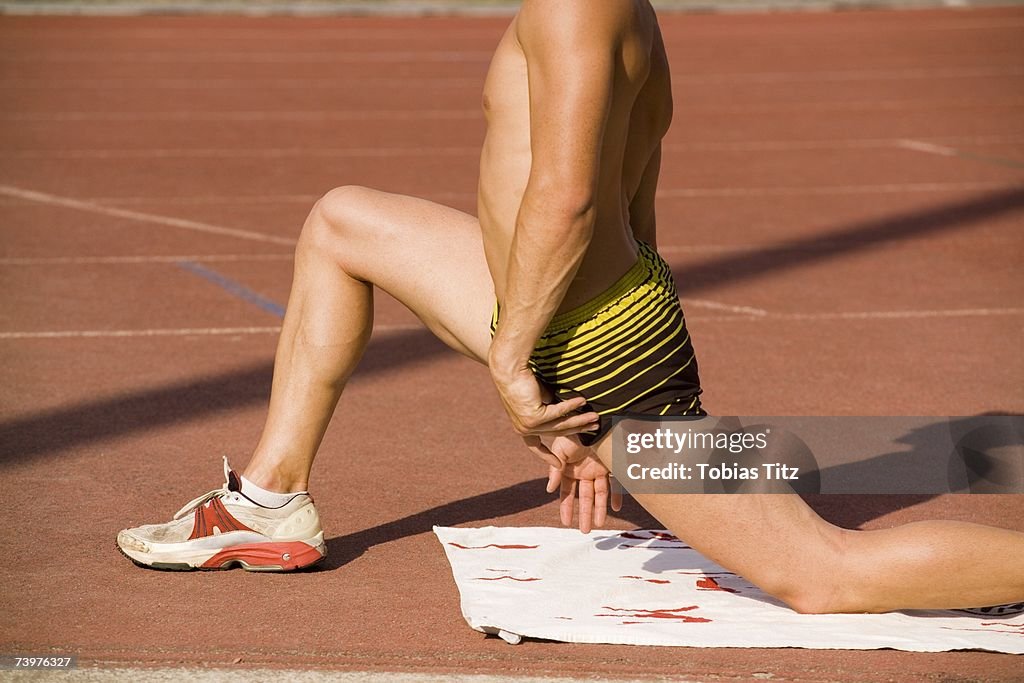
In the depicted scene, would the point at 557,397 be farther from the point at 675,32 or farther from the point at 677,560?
the point at 675,32

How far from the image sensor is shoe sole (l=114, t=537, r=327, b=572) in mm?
3998

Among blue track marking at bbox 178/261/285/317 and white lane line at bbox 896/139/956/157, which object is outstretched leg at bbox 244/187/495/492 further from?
white lane line at bbox 896/139/956/157

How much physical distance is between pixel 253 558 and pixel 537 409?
103cm

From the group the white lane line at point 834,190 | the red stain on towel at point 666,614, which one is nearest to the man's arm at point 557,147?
the red stain on towel at point 666,614

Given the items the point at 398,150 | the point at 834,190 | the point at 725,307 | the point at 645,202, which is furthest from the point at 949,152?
the point at 645,202

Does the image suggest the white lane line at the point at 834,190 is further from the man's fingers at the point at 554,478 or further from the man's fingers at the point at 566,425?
the man's fingers at the point at 566,425

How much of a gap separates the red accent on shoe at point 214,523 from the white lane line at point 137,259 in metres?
4.32

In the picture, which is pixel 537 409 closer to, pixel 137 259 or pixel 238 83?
pixel 137 259

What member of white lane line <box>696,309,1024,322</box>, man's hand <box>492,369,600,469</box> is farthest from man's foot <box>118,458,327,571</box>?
white lane line <box>696,309,1024,322</box>

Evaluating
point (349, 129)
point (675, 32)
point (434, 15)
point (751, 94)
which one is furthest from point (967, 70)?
point (434, 15)

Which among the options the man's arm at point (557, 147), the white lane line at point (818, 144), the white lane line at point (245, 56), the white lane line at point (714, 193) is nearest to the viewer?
the man's arm at point (557, 147)

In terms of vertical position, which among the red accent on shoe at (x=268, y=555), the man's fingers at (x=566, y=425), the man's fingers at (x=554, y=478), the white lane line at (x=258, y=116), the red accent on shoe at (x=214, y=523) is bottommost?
the red accent on shoe at (x=268, y=555)

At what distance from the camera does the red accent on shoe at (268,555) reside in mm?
4000

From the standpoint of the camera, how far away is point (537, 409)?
3398 mm
